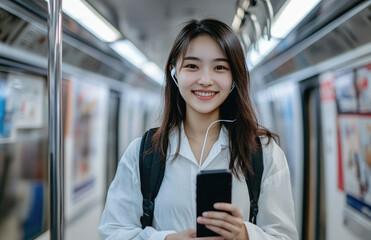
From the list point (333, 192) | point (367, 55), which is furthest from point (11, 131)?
point (333, 192)

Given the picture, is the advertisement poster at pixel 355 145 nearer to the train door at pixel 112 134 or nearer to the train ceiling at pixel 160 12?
the train ceiling at pixel 160 12

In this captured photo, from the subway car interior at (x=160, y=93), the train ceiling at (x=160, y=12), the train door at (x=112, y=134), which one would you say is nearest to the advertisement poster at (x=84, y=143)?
the subway car interior at (x=160, y=93)

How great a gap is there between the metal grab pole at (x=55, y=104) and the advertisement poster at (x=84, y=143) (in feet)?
9.12

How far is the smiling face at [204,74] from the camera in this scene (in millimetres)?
1234

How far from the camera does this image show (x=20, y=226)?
2.57 m

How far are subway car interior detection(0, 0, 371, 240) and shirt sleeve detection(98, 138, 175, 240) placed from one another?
258mm

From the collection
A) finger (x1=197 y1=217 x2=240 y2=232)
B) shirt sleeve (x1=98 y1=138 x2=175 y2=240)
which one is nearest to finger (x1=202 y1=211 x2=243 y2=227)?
finger (x1=197 y1=217 x2=240 y2=232)

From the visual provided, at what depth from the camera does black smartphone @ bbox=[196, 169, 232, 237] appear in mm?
1066

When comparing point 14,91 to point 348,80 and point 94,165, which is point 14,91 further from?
point 348,80

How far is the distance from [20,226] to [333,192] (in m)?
2.90

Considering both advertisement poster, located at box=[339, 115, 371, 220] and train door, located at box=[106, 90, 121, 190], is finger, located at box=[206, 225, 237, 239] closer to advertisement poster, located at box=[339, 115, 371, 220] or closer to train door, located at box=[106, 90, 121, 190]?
advertisement poster, located at box=[339, 115, 371, 220]

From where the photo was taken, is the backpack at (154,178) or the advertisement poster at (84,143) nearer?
the backpack at (154,178)

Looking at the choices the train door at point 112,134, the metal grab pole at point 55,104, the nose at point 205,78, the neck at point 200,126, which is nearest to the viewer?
the metal grab pole at point 55,104

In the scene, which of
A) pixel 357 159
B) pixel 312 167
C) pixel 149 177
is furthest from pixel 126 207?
pixel 312 167
